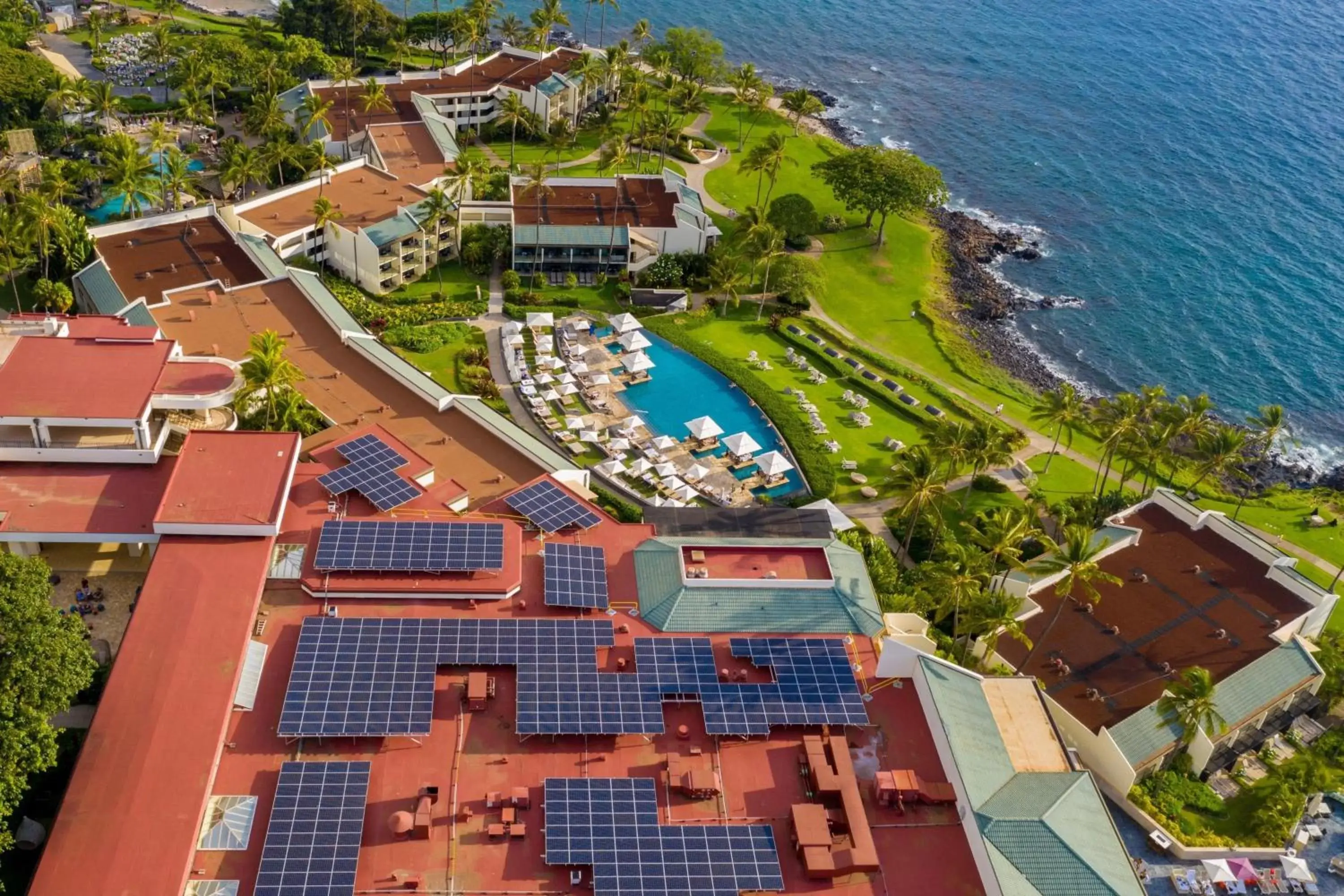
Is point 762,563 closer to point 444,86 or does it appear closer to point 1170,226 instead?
point 444,86

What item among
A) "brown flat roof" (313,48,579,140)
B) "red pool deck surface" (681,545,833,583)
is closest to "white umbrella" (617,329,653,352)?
"red pool deck surface" (681,545,833,583)

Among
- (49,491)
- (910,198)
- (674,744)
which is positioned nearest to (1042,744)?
(674,744)

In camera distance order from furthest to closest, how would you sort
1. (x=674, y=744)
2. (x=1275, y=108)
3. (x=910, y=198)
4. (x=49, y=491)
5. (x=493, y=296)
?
(x=1275, y=108) < (x=910, y=198) < (x=493, y=296) < (x=49, y=491) < (x=674, y=744)

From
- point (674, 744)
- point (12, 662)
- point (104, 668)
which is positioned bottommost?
point (104, 668)

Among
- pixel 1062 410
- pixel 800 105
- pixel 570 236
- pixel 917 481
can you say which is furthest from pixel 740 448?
pixel 800 105

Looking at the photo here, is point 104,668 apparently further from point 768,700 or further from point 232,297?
point 232,297

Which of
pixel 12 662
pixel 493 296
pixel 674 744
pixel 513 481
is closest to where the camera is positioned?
pixel 12 662

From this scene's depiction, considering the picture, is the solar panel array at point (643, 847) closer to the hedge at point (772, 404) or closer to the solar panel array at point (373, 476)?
the solar panel array at point (373, 476)
